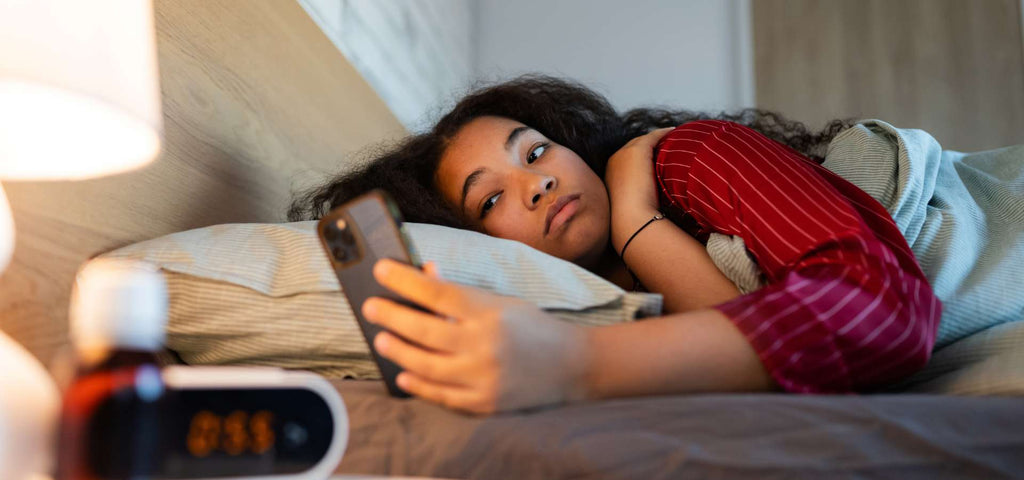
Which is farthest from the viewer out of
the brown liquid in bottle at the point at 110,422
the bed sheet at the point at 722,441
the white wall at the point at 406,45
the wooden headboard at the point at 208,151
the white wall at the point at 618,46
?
the white wall at the point at 618,46

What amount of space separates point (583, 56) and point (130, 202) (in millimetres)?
2295

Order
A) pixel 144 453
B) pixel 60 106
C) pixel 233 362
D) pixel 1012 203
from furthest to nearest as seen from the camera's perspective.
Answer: pixel 1012 203, pixel 233 362, pixel 60 106, pixel 144 453

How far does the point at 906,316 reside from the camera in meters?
0.67

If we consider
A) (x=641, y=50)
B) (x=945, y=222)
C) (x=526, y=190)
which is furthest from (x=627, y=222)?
(x=641, y=50)

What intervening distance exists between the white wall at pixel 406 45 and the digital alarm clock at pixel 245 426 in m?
1.14

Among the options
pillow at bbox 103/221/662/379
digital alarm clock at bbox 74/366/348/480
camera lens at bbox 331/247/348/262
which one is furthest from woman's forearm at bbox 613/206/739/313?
digital alarm clock at bbox 74/366/348/480

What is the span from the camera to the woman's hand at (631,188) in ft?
3.39

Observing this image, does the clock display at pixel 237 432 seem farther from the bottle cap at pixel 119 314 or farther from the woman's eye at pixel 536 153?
the woman's eye at pixel 536 153

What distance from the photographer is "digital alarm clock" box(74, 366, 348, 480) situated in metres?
0.42

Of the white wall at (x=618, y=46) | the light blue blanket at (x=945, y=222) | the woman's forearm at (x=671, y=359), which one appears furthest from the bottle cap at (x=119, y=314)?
the white wall at (x=618, y=46)

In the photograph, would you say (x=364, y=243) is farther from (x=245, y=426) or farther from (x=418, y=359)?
(x=245, y=426)

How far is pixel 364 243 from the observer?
0.60 m

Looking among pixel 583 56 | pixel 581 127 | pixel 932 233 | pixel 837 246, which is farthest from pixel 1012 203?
pixel 583 56

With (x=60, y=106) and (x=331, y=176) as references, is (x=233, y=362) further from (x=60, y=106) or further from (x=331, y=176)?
(x=331, y=176)
